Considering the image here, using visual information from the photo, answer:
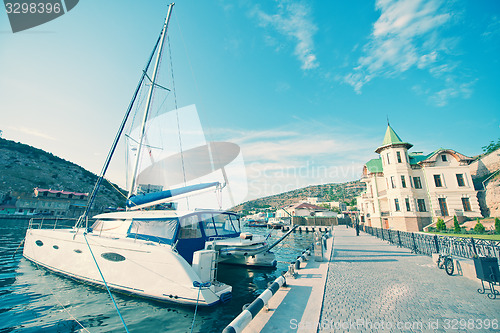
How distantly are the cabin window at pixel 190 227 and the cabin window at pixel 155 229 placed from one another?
1.10 ft

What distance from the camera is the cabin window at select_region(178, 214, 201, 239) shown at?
8.12 meters

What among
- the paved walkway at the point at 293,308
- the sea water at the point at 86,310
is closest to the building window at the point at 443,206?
the paved walkway at the point at 293,308

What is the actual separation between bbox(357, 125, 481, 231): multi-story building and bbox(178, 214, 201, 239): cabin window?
28.4 meters

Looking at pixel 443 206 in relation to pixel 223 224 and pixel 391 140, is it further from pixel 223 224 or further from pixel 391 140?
pixel 223 224

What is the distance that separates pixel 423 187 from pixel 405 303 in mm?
29267

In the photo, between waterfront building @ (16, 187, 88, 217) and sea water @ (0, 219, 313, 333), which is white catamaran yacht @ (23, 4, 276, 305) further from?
waterfront building @ (16, 187, 88, 217)

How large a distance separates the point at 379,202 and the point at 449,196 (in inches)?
309

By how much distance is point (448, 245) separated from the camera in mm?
9758

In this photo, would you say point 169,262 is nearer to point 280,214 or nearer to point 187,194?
point 187,194

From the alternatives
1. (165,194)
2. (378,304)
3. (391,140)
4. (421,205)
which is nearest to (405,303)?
(378,304)

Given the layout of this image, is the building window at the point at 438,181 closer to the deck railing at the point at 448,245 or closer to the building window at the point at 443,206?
the building window at the point at 443,206

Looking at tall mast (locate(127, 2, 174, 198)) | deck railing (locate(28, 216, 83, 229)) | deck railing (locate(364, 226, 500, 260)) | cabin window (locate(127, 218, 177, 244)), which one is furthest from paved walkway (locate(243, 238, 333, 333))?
tall mast (locate(127, 2, 174, 198))

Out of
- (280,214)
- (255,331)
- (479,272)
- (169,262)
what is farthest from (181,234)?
(280,214)

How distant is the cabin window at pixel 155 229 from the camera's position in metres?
7.82
